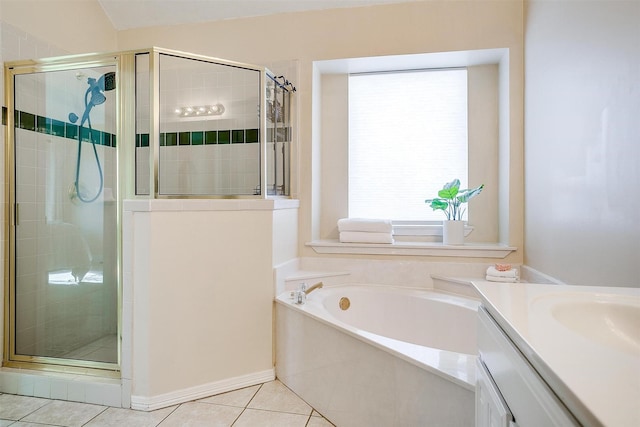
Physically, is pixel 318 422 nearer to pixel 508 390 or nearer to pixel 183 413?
pixel 183 413

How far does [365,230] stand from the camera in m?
2.88

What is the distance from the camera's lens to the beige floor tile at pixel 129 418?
1.89 meters

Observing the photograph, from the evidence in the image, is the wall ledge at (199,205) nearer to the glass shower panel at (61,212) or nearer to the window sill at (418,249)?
the glass shower panel at (61,212)

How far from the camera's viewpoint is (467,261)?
270 cm

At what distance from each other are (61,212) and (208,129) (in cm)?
97

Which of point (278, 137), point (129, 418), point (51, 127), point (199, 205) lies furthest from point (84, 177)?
point (129, 418)

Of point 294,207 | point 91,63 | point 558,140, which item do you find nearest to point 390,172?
point 294,207

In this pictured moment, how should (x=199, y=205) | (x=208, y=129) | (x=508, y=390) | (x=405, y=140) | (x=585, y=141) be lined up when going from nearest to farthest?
(x=508, y=390) < (x=585, y=141) < (x=199, y=205) < (x=208, y=129) < (x=405, y=140)

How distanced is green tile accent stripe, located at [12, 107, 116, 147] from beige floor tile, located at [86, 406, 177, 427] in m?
1.42

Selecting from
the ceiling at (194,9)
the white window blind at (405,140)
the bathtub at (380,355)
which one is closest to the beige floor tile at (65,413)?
the bathtub at (380,355)

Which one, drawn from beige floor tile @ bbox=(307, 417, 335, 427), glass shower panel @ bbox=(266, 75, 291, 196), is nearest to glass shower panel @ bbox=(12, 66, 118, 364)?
glass shower panel @ bbox=(266, 75, 291, 196)

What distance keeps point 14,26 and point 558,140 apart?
9.84 feet

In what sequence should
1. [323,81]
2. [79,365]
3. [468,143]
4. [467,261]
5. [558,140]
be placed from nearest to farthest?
[558,140], [79,365], [467,261], [468,143], [323,81]

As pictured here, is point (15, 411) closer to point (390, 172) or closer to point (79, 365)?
point (79, 365)
